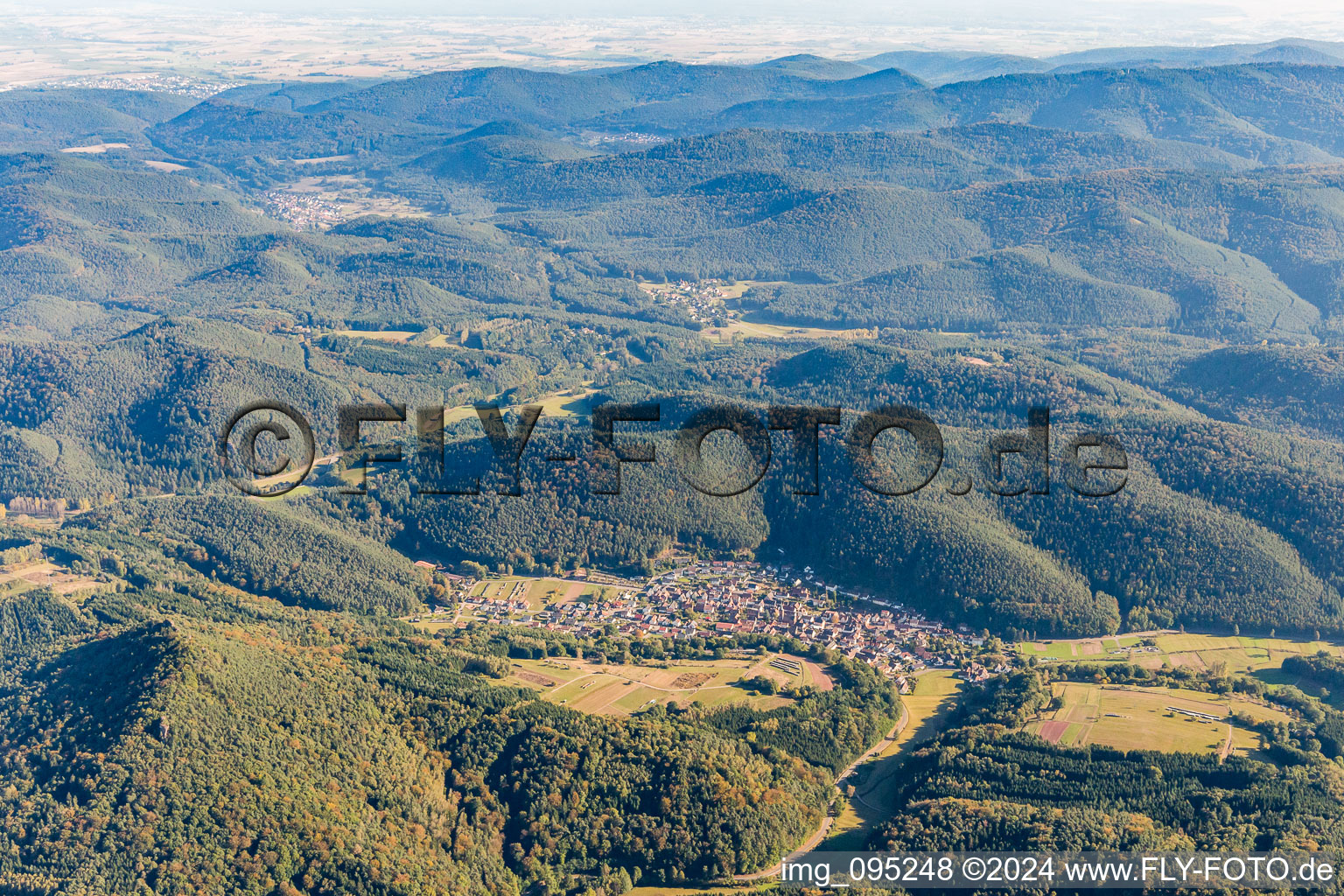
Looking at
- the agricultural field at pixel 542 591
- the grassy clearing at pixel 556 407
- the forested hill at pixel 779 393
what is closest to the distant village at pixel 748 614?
the agricultural field at pixel 542 591

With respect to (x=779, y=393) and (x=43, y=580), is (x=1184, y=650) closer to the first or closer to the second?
(x=779, y=393)

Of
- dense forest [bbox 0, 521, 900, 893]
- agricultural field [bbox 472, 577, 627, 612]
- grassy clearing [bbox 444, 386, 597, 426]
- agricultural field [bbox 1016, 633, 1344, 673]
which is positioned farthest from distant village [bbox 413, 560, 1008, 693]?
grassy clearing [bbox 444, 386, 597, 426]

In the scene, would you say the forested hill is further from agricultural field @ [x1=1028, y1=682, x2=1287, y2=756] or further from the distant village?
agricultural field @ [x1=1028, y1=682, x2=1287, y2=756]

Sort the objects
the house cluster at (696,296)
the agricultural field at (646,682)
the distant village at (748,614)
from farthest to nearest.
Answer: the house cluster at (696,296)
the distant village at (748,614)
the agricultural field at (646,682)

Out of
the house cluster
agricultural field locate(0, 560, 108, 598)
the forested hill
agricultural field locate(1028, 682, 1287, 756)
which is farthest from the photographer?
the house cluster

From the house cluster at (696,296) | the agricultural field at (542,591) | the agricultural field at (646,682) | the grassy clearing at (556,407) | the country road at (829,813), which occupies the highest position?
the house cluster at (696,296)

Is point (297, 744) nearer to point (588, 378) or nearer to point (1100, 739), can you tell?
point (1100, 739)

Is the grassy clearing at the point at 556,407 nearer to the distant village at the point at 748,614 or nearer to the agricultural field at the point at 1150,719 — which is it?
the distant village at the point at 748,614
